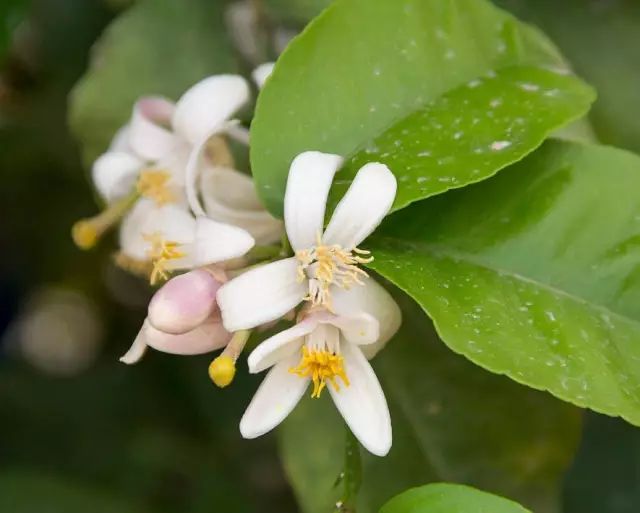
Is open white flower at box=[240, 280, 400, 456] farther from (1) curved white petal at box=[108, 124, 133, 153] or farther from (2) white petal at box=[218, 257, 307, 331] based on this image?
(1) curved white petal at box=[108, 124, 133, 153]

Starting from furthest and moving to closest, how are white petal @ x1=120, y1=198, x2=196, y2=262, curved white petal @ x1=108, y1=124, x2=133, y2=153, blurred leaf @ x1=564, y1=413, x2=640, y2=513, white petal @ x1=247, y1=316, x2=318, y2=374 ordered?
1. blurred leaf @ x1=564, y1=413, x2=640, y2=513
2. curved white petal @ x1=108, y1=124, x2=133, y2=153
3. white petal @ x1=120, y1=198, x2=196, y2=262
4. white petal @ x1=247, y1=316, x2=318, y2=374

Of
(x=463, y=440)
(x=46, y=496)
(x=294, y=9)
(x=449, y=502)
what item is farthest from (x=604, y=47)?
(x=46, y=496)

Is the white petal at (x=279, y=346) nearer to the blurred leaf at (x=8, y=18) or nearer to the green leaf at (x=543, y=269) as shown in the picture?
the green leaf at (x=543, y=269)

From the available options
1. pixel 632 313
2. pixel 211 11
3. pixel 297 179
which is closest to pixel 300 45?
pixel 297 179

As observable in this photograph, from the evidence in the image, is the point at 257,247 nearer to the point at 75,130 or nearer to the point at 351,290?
the point at 351,290

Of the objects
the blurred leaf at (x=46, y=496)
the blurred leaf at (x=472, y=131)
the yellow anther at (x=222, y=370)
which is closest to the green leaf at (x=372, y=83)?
the blurred leaf at (x=472, y=131)

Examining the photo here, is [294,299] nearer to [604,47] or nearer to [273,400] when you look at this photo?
[273,400]

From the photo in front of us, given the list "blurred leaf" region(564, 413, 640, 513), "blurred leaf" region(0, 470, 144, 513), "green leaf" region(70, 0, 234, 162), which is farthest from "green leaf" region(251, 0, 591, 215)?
"blurred leaf" region(0, 470, 144, 513)

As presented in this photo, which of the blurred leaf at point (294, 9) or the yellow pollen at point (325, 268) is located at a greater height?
the blurred leaf at point (294, 9)
